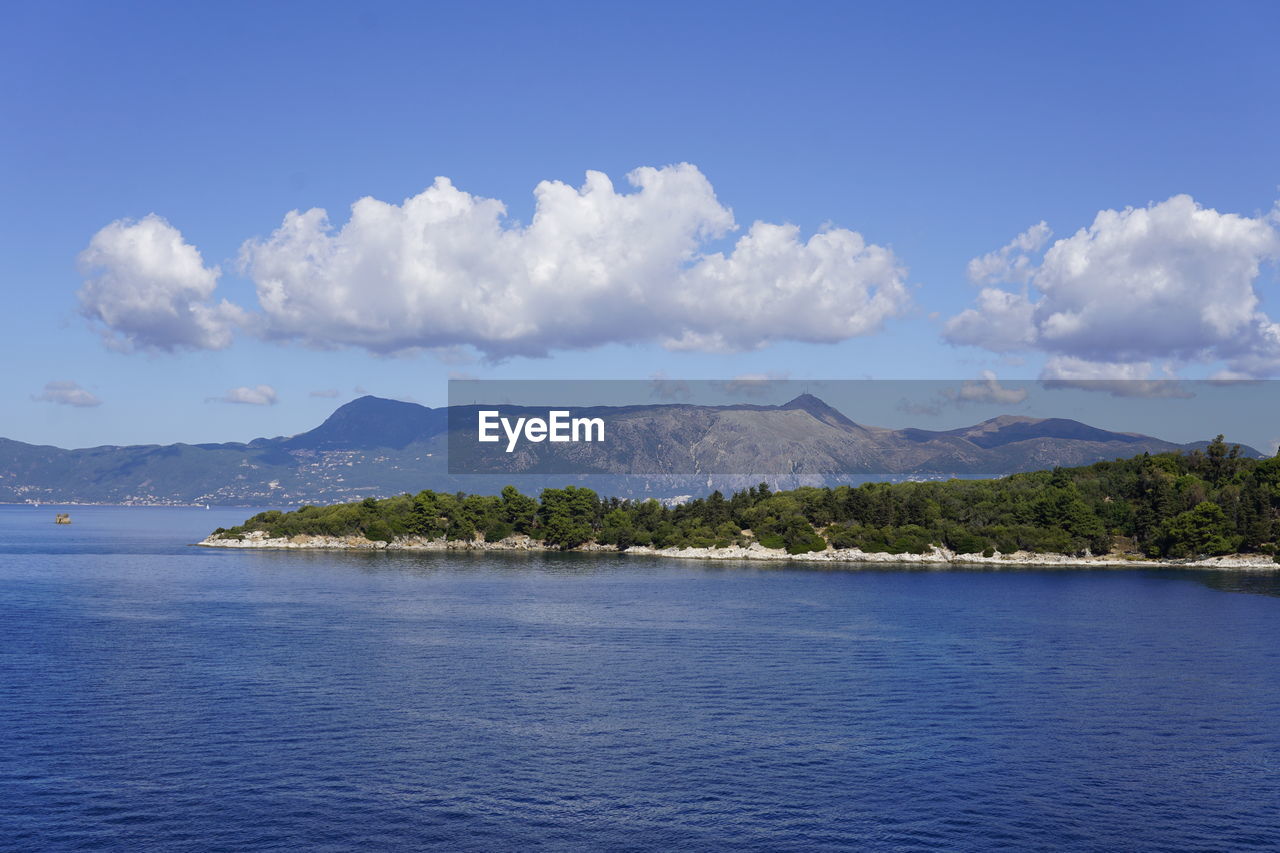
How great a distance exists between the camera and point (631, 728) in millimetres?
52656

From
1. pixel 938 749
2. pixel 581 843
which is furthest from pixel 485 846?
pixel 938 749

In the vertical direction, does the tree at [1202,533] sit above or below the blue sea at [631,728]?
above

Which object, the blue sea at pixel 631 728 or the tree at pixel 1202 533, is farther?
the tree at pixel 1202 533

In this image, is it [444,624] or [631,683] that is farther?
[444,624]

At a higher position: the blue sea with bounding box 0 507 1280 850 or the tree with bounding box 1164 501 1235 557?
the tree with bounding box 1164 501 1235 557

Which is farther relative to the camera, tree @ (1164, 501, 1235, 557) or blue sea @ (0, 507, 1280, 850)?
tree @ (1164, 501, 1235, 557)

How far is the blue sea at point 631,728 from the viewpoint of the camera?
38.4 m

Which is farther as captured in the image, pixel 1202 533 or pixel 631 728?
pixel 1202 533

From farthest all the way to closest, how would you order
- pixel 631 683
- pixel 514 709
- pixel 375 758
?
pixel 631 683
pixel 514 709
pixel 375 758

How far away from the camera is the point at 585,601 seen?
114 meters

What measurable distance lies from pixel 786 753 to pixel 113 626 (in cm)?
6633

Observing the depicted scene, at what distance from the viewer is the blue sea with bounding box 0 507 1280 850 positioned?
38438 mm

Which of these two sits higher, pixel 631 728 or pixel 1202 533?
pixel 1202 533

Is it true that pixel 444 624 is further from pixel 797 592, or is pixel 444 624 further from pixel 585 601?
pixel 797 592
